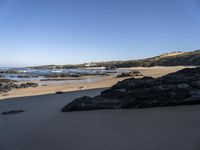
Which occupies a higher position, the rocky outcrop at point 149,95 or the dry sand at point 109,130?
the rocky outcrop at point 149,95

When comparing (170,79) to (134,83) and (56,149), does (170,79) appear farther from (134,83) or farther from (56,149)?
(56,149)

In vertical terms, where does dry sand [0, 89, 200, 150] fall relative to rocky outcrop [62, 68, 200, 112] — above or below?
below

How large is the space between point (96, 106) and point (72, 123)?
1.60 metres

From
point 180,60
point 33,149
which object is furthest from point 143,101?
point 180,60

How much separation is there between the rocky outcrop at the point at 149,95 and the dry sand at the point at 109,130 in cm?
38

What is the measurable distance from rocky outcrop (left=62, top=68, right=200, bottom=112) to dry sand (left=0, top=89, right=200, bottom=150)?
0.38 metres

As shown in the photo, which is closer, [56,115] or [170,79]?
[56,115]

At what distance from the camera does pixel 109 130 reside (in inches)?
193

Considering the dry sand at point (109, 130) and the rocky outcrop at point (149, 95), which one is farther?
the rocky outcrop at point (149, 95)

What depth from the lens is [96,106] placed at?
283 inches

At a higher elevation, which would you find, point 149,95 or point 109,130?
point 149,95

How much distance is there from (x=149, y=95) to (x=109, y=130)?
2.52 m

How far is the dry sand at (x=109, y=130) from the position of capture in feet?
13.5

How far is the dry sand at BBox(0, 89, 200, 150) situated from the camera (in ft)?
13.5
